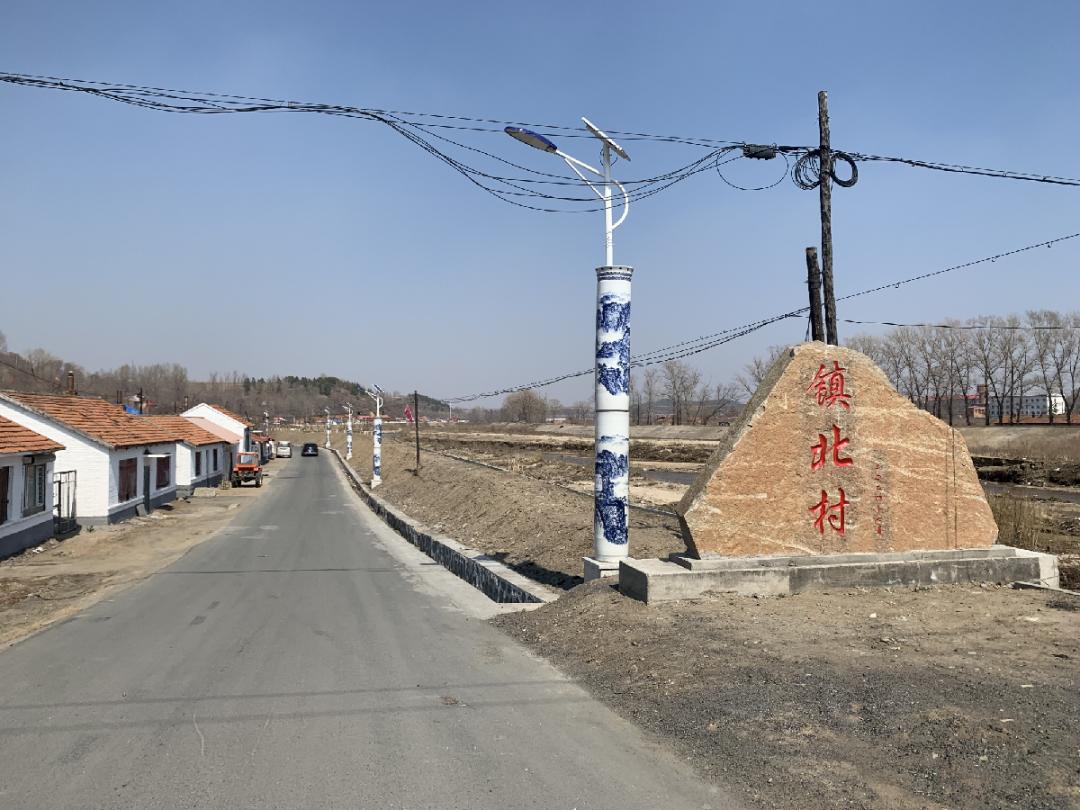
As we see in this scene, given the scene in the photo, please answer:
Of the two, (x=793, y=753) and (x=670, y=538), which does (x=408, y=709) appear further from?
(x=670, y=538)

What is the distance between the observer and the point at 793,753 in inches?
197

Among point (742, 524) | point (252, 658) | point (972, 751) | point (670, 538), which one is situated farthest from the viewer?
point (670, 538)

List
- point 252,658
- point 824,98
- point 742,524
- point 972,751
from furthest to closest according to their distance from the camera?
point 824,98 < point 742,524 < point 252,658 < point 972,751

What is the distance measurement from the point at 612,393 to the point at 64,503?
2364cm

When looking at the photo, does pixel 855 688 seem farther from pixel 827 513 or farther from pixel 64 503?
pixel 64 503

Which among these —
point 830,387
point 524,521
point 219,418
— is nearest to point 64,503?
point 524,521

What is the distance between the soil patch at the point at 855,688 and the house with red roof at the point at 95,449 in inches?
971

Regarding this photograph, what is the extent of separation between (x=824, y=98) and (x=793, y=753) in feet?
51.7

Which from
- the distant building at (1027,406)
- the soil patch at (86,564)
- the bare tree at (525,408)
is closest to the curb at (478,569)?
the soil patch at (86,564)

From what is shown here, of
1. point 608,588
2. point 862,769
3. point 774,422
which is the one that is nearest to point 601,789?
point 862,769

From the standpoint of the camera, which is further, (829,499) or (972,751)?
(829,499)

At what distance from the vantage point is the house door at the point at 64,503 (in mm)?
25520

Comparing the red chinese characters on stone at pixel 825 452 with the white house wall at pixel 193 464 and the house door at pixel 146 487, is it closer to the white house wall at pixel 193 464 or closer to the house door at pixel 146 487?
the house door at pixel 146 487

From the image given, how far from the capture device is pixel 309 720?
6.23 meters
